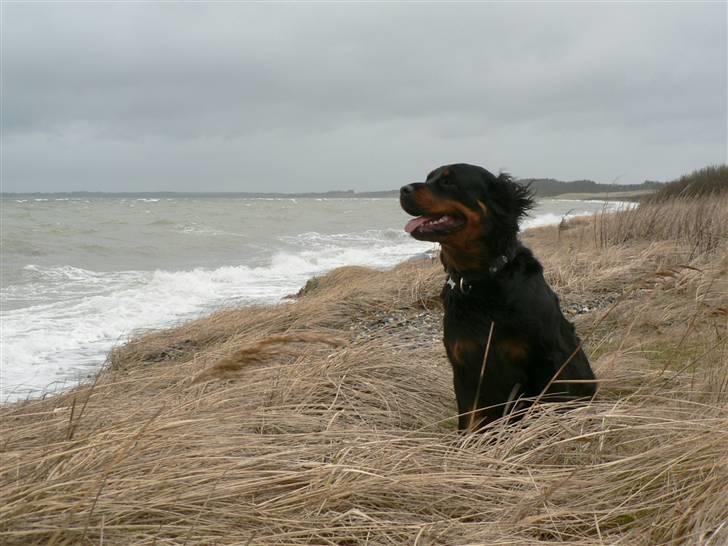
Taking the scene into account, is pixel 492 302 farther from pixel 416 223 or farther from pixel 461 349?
pixel 416 223

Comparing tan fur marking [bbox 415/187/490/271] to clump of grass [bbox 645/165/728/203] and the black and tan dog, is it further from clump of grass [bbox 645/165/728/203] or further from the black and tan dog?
clump of grass [bbox 645/165/728/203]

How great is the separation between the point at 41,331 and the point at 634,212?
32.6ft

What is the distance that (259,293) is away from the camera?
13.8 m

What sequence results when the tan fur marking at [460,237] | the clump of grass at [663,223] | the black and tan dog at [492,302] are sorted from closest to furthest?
1. the black and tan dog at [492,302]
2. the tan fur marking at [460,237]
3. the clump of grass at [663,223]

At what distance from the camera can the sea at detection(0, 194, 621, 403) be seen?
27.0 feet

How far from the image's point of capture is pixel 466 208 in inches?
136

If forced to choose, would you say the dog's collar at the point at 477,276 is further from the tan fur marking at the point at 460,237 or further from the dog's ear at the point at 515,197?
the dog's ear at the point at 515,197

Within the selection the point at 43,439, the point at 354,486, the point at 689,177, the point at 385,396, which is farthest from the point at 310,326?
Answer: the point at 689,177

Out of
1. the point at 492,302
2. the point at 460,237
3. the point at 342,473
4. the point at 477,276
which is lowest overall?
the point at 342,473

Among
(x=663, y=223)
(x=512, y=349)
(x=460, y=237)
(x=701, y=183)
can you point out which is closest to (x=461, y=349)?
(x=512, y=349)

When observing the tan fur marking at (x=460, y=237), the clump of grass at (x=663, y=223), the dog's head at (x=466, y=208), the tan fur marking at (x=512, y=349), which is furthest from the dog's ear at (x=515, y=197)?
the clump of grass at (x=663, y=223)

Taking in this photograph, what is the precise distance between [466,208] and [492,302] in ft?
1.90

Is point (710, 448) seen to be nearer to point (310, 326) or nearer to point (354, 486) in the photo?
point (354, 486)

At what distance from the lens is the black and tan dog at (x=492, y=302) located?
312cm
